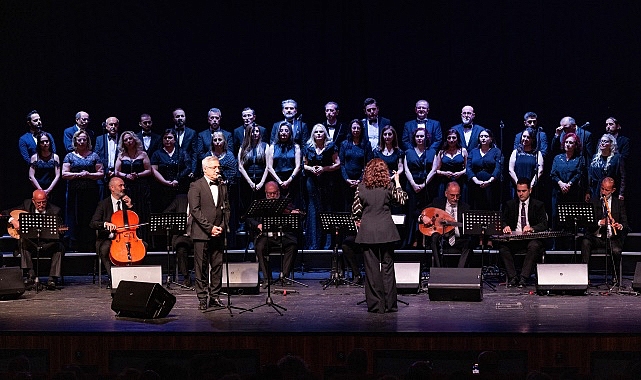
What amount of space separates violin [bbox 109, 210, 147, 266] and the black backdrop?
365cm

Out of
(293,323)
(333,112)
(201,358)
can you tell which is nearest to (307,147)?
(333,112)

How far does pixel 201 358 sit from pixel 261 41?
10.3 metres

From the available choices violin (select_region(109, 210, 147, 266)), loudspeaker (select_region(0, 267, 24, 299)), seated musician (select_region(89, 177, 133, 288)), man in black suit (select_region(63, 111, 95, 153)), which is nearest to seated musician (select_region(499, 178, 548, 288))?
violin (select_region(109, 210, 147, 266))

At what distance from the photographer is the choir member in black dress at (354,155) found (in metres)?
13.3

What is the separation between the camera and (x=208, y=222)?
9.52 meters

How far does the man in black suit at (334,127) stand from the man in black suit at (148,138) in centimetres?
260

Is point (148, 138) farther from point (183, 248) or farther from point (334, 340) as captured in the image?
point (334, 340)

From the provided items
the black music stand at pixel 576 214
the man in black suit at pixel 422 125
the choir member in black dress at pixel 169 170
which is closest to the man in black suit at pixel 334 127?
the man in black suit at pixel 422 125

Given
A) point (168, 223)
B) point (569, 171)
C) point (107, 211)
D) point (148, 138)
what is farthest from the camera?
point (148, 138)

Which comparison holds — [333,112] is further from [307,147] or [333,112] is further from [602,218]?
[602,218]

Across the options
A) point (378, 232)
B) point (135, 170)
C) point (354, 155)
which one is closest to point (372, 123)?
point (354, 155)

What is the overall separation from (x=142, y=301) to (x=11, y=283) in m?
2.76

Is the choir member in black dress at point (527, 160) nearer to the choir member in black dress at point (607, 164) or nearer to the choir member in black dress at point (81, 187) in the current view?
the choir member in black dress at point (607, 164)

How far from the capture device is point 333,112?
1366cm
